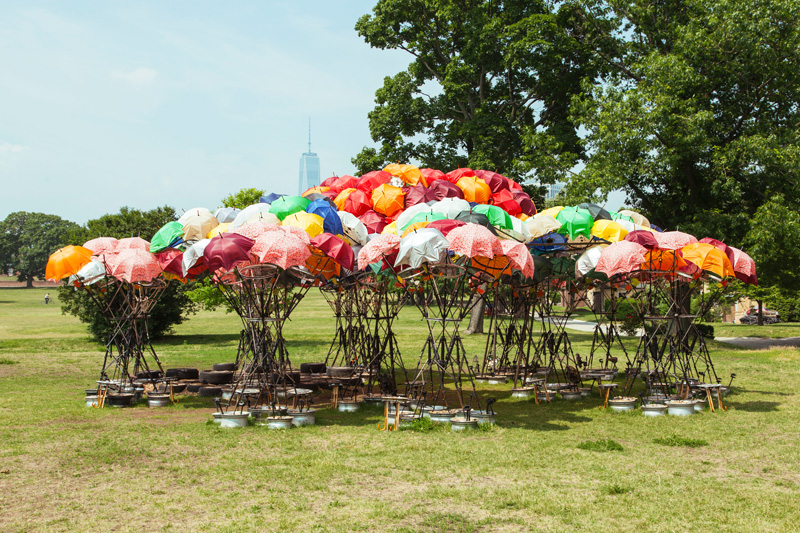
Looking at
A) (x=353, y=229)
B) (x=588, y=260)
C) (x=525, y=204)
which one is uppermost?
(x=525, y=204)

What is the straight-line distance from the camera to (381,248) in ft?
39.7

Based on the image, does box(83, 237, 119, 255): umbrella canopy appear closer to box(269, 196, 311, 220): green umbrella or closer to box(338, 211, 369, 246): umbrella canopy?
box(269, 196, 311, 220): green umbrella

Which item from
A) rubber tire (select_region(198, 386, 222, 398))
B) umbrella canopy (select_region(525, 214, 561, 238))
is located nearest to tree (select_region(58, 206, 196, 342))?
rubber tire (select_region(198, 386, 222, 398))

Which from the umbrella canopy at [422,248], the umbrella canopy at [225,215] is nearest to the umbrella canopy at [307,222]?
the umbrella canopy at [422,248]

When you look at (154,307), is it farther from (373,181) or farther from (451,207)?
(451,207)

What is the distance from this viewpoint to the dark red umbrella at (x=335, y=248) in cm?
1288

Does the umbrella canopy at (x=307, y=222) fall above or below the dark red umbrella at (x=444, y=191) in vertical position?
below

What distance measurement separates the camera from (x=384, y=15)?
31891 mm

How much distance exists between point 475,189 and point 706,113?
12013mm

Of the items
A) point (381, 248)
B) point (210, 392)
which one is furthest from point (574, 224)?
point (210, 392)

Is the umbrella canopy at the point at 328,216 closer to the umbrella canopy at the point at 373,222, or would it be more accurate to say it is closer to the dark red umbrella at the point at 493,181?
the umbrella canopy at the point at 373,222

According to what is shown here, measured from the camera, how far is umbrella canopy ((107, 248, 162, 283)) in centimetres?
1459

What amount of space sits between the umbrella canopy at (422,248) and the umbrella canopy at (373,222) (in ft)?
13.5

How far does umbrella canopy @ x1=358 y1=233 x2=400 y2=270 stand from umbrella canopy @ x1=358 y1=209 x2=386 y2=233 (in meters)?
3.24
